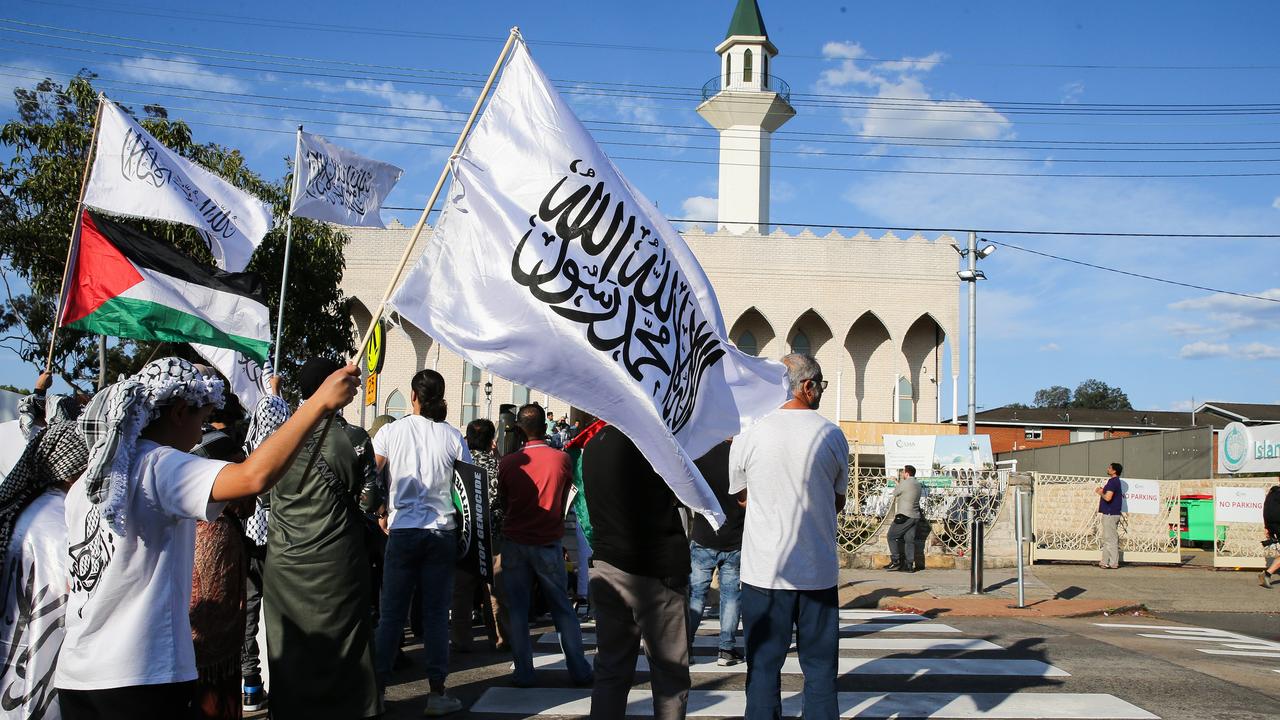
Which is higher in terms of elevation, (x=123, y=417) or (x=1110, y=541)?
(x=123, y=417)

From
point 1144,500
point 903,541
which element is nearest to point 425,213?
point 903,541

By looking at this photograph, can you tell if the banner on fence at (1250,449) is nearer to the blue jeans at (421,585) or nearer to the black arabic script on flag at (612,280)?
the blue jeans at (421,585)

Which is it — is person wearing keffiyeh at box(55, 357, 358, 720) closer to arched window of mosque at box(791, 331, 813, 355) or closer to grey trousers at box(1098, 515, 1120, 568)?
grey trousers at box(1098, 515, 1120, 568)

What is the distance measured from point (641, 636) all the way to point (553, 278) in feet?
5.84

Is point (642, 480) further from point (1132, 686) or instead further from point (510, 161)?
point (1132, 686)

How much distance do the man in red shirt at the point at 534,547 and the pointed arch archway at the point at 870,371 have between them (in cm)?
3986

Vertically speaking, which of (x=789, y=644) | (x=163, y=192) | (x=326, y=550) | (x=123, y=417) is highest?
(x=163, y=192)

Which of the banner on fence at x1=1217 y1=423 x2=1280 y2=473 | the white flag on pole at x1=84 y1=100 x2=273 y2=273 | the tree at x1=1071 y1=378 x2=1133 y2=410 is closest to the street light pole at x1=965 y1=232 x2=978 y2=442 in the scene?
the banner on fence at x1=1217 y1=423 x2=1280 y2=473

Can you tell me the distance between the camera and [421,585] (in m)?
6.53

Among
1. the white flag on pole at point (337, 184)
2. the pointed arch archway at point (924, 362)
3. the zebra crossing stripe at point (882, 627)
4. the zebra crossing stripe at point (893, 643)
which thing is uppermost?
the pointed arch archway at point (924, 362)

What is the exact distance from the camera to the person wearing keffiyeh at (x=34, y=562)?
3.96 metres

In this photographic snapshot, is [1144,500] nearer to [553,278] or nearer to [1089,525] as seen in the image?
[1089,525]

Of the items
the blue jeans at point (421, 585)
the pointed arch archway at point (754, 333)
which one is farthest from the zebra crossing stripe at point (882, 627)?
the pointed arch archway at point (754, 333)

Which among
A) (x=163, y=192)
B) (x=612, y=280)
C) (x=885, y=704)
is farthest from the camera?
(x=163, y=192)
